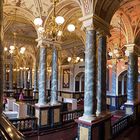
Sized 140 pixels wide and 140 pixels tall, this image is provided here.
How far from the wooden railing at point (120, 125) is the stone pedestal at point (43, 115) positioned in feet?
9.75

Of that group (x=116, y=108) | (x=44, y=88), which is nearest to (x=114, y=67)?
(x=116, y=108)


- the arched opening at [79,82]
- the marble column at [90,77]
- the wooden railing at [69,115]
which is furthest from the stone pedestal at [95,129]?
the arched opening at [79,82]

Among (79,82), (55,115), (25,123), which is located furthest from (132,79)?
(79,82)

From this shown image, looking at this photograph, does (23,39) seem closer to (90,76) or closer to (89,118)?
(90,76)

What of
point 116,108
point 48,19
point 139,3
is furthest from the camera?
point 116,108

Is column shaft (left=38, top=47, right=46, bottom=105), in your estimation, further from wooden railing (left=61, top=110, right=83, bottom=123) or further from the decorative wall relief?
the decorative wall relief

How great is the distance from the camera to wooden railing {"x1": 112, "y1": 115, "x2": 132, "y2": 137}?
766 centimetres

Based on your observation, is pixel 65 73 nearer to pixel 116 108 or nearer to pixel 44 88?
pixel 116 108

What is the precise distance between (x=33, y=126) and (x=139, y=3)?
695 centimetres

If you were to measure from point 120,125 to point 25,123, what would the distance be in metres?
4.09

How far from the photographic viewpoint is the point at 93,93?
616cm

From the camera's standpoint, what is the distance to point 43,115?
28.5 ft

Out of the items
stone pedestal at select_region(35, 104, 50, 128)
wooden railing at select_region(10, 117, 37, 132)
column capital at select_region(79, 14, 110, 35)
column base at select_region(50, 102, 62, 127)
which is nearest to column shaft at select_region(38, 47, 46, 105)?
stone pedestal at select_region(35, 104, 50, 128)

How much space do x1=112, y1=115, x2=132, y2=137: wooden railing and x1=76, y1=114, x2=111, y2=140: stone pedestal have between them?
3.03 feet
